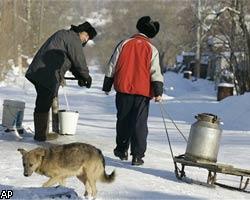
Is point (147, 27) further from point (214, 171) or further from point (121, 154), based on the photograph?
point (214, 171)

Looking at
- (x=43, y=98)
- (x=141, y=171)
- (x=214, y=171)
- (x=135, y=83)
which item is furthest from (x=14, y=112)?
(x=214, y=171)

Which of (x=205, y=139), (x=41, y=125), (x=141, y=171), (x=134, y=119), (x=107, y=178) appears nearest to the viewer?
(x=107, y=178)

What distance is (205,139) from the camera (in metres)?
8.40

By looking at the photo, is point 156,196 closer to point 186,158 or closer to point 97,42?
point 186,158

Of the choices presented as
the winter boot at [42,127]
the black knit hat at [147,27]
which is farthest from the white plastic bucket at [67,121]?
the black knit hat at [147,27]

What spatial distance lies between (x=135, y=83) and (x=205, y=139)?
1312 mm

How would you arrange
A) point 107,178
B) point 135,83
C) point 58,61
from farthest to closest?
1. point 58,61
2. point 135,83
3. point 107,178

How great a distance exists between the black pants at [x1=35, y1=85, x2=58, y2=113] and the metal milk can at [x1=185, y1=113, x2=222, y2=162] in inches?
107

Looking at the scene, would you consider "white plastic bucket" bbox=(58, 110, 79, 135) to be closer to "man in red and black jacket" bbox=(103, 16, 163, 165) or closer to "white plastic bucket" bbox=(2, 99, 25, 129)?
"white plastic bucket" bbox=(2, 99, 25, 129)

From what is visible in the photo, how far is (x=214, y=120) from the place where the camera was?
8.47m

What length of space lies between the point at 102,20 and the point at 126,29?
4726cm

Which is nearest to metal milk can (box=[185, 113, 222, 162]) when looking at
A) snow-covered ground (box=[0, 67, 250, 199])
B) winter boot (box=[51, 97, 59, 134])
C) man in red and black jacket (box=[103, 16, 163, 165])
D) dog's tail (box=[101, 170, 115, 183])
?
snow-covered ground (box=[0, 67, 250, 199])

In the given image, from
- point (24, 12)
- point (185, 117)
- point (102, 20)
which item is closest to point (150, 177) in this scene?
point (185, 117)

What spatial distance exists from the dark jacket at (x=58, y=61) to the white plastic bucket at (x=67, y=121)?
1.23m
